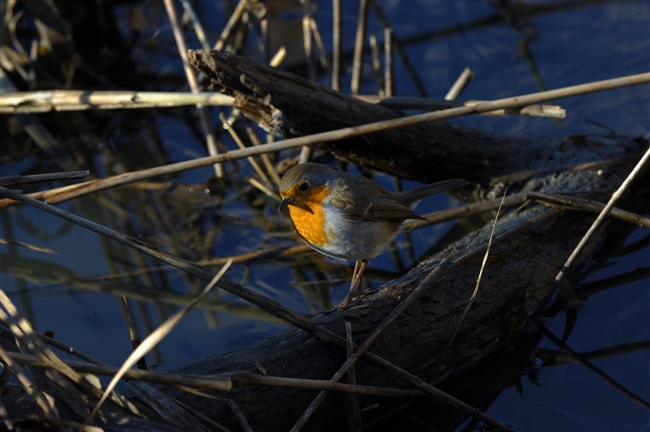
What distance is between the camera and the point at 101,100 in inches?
189

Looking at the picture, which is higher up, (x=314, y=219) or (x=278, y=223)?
(x=314, y=219)

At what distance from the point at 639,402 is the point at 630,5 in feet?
16.0

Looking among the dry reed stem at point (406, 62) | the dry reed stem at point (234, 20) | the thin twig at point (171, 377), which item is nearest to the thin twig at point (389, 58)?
the dry reed stem at point (406, 62)

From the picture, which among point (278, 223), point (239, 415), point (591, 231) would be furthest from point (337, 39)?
point (239, 415)

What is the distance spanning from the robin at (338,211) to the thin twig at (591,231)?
0.90 m

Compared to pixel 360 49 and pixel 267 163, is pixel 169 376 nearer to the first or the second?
pixel 267 163

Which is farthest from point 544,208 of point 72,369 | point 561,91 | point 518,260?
point 72,369

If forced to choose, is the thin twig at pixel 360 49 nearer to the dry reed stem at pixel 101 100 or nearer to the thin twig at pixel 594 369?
the dry reed stem at pixel 101 100

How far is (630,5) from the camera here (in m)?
6.79

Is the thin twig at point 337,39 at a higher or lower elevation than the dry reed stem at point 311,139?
higher

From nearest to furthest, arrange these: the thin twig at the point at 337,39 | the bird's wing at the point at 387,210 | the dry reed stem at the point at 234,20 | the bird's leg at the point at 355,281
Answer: the bird's leg at the point at 355,281 → the bird's wing at the point at 387,210 → the thin twig at the point at 337,39 → the dry reed stem at the point at 234,20

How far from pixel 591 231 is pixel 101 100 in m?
3.41

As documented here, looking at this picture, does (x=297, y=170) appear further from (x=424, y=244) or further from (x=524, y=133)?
(x=524, y=133)

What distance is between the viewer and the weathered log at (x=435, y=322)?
288 cm
